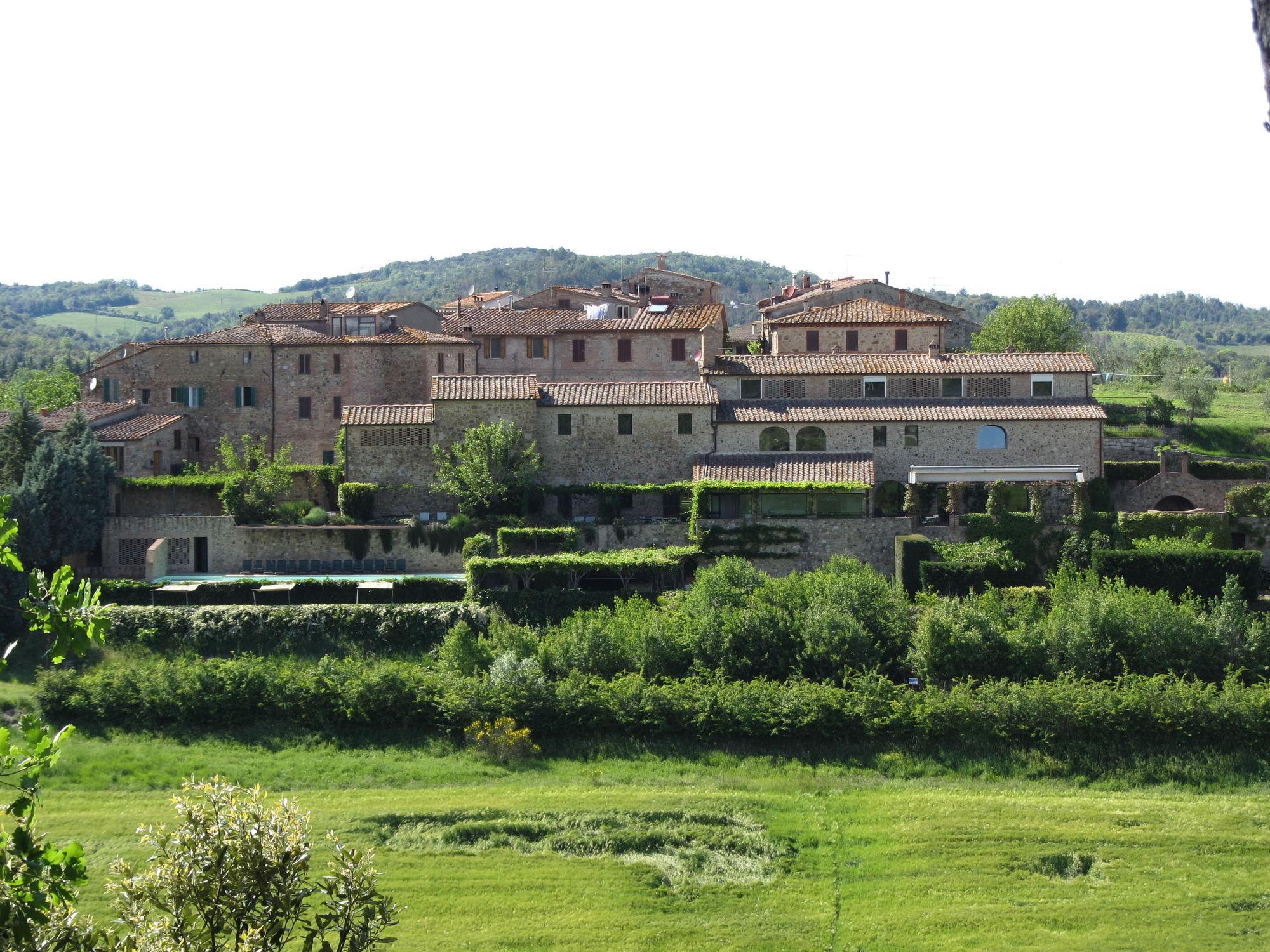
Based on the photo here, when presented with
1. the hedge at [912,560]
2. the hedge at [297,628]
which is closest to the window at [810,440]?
the hedge at [912,560]

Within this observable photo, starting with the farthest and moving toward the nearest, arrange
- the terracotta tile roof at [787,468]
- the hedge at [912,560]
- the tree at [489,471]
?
the tree at [489,471] < the terracotta tile roof at [787,468] < the hedge at [912,560]

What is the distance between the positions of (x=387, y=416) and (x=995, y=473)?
61.4ft

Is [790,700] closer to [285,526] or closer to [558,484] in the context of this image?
[558,484]

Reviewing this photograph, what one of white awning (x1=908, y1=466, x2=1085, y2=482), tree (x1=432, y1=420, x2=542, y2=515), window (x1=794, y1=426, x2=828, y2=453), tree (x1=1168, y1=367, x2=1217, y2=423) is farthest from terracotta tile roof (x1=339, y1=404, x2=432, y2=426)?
tree (x1=1168, y1=367, x2=1217, y2=423)

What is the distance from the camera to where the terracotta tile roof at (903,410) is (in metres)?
44.1

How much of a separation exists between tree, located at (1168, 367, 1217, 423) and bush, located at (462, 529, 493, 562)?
33877 millimetres

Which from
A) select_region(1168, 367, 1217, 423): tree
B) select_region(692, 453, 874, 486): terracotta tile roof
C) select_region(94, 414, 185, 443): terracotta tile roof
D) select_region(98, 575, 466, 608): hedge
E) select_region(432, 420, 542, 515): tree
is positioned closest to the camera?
select_region(98, 575, 466, 608): hedge

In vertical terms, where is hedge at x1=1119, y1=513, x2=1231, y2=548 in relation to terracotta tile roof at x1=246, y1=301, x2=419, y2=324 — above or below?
below

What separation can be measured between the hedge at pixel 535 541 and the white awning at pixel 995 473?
1057 cm

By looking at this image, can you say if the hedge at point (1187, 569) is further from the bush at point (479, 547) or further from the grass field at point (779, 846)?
the bush at point (479, 547)

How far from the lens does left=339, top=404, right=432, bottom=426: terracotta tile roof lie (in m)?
44.9

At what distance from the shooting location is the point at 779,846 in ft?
91.9

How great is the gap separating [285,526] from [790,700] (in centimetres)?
1713

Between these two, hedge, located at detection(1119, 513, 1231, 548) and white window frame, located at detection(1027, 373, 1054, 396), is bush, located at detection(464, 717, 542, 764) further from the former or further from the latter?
white window frame, located at detection(1027, 373, 1054, 396)
